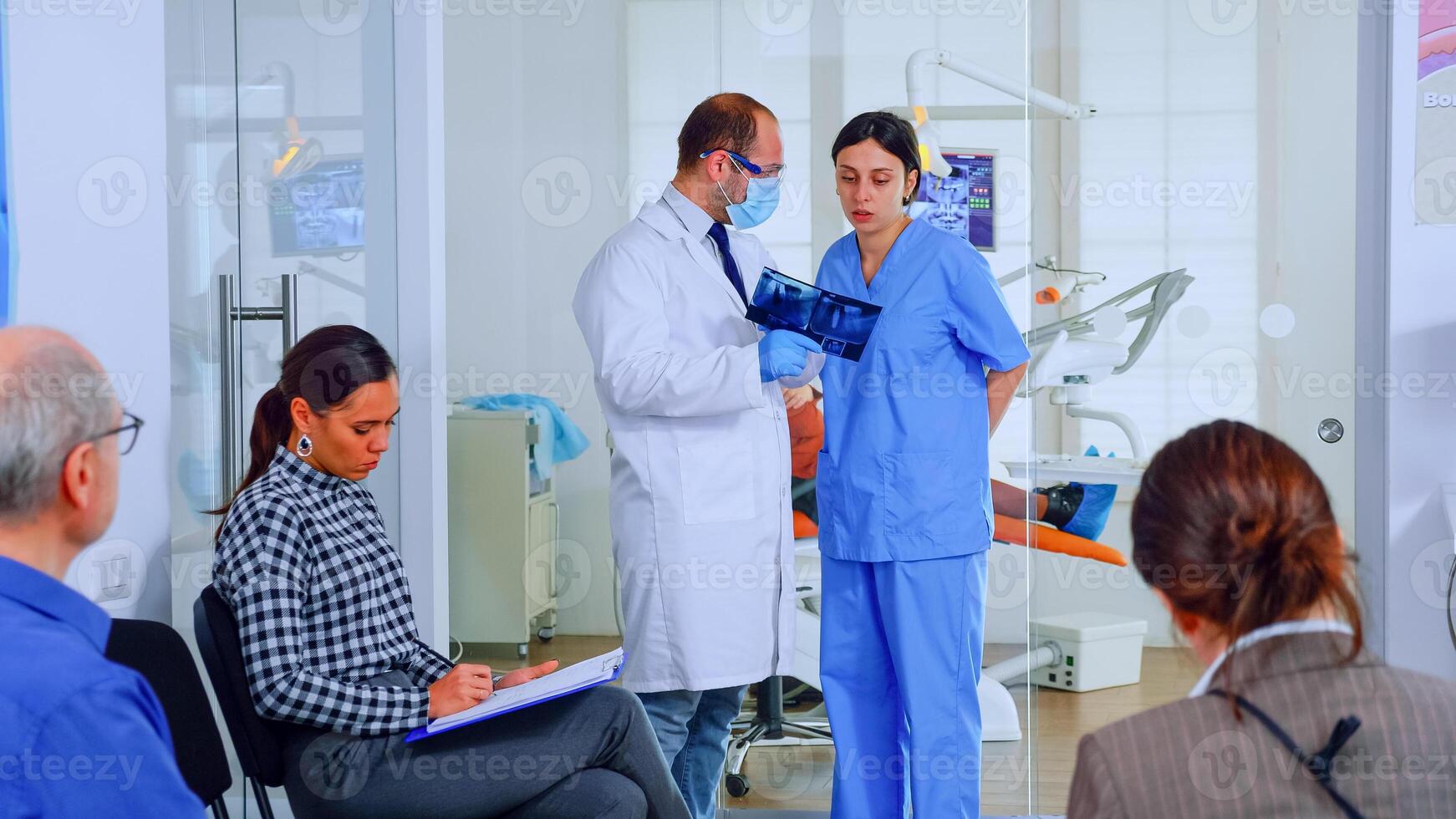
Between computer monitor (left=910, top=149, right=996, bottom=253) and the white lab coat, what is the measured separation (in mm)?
819

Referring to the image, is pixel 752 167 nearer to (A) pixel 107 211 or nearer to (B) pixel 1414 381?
(A) pixel 107 211

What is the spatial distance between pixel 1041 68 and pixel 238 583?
2015 mm

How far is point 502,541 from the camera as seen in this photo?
2.79m

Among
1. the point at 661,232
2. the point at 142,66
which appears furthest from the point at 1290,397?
the point at 142,66

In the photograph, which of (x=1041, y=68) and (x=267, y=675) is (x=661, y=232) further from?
(x=1041, y=68)

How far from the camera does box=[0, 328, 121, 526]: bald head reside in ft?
2.75

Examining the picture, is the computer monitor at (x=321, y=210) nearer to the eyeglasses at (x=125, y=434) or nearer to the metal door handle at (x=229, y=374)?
the metal door handle at (x=229, y=374)

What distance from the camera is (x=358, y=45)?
2381 mm

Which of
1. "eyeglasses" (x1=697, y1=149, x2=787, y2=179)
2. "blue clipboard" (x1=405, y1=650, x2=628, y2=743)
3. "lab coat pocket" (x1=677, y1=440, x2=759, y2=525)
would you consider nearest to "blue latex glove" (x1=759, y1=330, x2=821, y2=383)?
"lab coat pocket" (x1=677, y1=440, x2=759, y2=525)

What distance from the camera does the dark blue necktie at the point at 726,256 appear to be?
2096 mm

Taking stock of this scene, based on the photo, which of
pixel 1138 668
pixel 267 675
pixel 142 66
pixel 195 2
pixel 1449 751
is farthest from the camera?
pixel 1138 668

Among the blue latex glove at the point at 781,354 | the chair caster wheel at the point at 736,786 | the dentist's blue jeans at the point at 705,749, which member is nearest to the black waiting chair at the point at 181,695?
the dentist's blue jeans at the point at 705,749

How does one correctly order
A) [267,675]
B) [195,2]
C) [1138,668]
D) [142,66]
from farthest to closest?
[1138,668], [195,2], [142,66], [267,675]

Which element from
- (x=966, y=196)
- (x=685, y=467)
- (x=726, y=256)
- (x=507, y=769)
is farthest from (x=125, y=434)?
(x=966, y=196)
